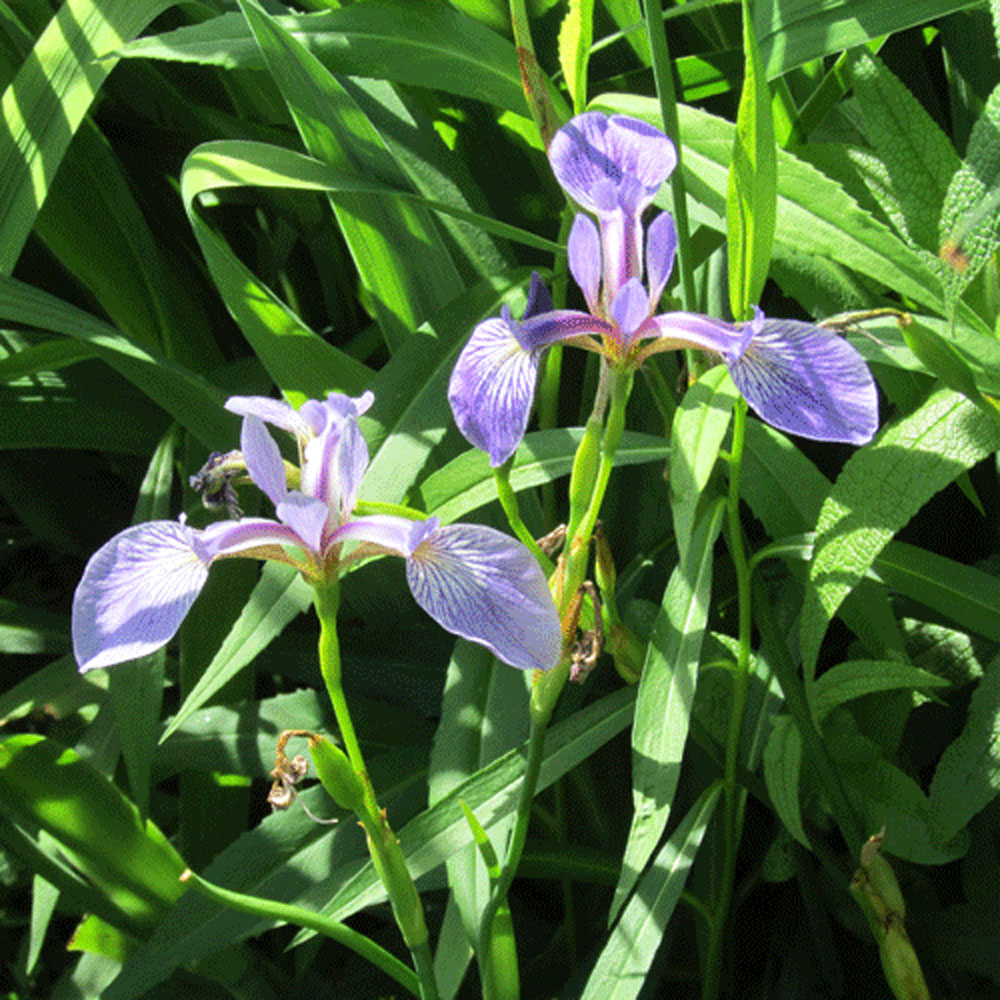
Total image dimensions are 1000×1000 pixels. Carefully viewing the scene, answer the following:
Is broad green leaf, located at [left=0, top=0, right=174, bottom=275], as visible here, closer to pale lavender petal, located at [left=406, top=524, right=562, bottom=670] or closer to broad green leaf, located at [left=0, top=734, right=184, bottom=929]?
broad green leaf, located at [left=0, top=734, right=184, bottom=929]

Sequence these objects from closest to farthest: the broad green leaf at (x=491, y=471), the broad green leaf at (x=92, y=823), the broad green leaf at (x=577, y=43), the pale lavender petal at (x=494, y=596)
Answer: the pale lavender petal at (x=494, y=596)
the broad green leaf at (x=577, y=43)
the broad green leaf at (x=491, y=471)
the broad green leaf at (x=92, y=823)

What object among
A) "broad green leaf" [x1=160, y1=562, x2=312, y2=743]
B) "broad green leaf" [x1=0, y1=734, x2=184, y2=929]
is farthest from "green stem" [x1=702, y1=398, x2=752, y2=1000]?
"broad green leaf" [x1=0, y1=734, x2=184, y2=929]

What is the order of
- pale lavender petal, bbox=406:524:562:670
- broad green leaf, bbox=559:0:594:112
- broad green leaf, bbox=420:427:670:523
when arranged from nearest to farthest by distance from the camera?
pale lavender petal, bbox=406:524:562:670, broad green leaf, bbox=559:0:594:112, broad green leaf, bbox=420:427:670:523

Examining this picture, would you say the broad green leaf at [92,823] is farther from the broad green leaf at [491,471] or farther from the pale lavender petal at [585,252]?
the pale lavender petal at [585,252]

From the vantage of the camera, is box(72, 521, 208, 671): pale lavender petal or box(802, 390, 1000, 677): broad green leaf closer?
box(72, 521, 208, 671): pale lavender petal

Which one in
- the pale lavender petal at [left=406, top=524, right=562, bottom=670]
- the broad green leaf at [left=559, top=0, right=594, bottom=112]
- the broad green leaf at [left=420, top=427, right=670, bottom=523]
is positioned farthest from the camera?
the broad green leaf at [left=420, top=427, right=670, bottom=523]

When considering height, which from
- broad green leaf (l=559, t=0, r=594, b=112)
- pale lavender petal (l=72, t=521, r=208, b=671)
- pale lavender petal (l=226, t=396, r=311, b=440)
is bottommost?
pale lavender petal (l=72, t=521, r=208, b=671)

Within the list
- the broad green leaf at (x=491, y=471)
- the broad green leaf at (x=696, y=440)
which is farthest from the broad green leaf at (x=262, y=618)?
the broad green leaf at (x=696, y=440)

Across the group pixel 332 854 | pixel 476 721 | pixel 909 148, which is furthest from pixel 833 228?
pixel 332 854
